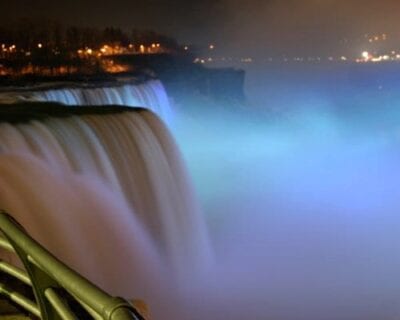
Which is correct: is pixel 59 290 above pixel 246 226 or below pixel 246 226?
below

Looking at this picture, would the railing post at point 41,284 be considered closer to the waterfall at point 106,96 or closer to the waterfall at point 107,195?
the waterfall at point 107,195

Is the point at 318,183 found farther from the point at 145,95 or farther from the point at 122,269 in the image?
the point at 122,269

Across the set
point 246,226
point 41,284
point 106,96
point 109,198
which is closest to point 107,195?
point 109,198

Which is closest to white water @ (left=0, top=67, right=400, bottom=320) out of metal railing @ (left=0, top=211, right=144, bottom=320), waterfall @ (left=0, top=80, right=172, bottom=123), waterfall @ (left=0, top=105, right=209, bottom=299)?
waterfall @ (left=0, top=105, right=209, bottom=299)

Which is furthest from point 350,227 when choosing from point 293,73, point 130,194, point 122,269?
point 293,73

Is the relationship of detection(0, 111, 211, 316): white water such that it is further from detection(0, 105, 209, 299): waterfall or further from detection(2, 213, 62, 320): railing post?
detection(2, 213, 62, 320): railing post

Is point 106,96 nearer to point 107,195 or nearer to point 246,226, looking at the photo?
point 246,226

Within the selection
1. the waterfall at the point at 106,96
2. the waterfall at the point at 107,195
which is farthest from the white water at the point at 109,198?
the waterfall at the point at 106,96
